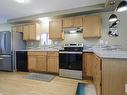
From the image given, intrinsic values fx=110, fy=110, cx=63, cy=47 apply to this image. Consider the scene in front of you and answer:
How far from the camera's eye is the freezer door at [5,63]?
4.57m

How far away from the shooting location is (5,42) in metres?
4.62

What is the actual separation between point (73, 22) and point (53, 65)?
1.72 metres

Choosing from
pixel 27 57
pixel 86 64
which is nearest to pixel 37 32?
pixel 27 57

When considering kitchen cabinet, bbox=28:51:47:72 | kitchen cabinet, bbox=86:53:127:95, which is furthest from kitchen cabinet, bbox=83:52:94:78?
kitchen cabinet, bbox=86:53:127:95

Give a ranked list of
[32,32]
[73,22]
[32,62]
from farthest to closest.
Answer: [32,32] → [32,62] → [73,22]

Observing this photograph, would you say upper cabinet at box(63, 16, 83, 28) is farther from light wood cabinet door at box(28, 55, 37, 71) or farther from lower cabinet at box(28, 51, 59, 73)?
light wood cabinet door at box(28, 55, 37, 71)

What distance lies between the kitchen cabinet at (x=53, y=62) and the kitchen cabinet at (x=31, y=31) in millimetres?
1187

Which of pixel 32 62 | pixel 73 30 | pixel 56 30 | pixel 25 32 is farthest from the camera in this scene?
pixel 25 32

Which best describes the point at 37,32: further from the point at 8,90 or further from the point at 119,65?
the point at 119,65

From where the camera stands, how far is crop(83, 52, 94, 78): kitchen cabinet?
137 inches

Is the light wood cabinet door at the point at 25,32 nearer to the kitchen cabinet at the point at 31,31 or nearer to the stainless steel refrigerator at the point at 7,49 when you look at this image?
the kitchen cabinet at the point at 31,31

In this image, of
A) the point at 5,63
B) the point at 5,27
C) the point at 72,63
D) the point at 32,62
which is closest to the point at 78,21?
the point at 72,63

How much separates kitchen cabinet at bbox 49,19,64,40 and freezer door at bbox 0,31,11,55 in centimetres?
178

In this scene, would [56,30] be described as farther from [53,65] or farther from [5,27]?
[5,27]
